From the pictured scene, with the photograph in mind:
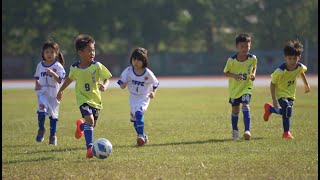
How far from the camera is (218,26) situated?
188 ft

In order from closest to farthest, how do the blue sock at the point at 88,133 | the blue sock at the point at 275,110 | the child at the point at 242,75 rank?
the blue sock at the point at 88,133, the child at the point at 242,75, the blue sock at the point at 275,110

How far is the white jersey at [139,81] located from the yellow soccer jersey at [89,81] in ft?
3.13

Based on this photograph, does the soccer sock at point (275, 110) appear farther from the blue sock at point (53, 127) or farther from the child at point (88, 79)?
the blue sock at point (53, 127)

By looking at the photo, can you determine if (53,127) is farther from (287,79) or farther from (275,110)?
(287,79)

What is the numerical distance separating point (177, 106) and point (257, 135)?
927 cm

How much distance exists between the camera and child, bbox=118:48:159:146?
1070 cm

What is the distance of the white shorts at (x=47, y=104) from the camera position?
11.6m

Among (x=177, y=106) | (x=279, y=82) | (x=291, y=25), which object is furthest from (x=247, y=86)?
(x=291, y=25)

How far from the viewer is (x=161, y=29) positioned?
5647cm

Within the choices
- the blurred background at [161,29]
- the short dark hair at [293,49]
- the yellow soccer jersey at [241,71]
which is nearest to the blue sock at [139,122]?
the yellow soccer jersey at [241,71]

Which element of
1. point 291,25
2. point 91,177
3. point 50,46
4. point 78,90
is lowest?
point 91,177

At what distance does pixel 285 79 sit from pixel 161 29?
45.1 meters

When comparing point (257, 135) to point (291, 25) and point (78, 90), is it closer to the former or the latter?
point (78, 90)

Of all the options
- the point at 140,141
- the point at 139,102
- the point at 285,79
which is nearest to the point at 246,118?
the point at 285,79
